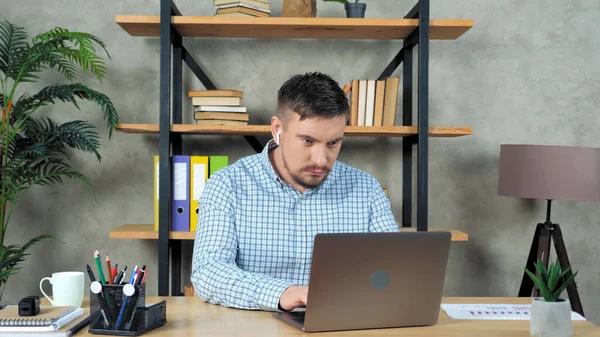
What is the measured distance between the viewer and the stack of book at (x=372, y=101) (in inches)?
120

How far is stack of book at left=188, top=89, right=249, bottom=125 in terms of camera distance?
9.89 ft

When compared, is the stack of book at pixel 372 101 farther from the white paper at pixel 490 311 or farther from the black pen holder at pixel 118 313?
the black pen holder at pixel 118 313

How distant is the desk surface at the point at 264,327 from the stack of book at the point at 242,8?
1.69 m

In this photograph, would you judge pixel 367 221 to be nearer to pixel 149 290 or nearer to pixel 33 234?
pixel 149 290

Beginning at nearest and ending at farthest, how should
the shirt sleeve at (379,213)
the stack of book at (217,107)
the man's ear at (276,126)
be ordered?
the man's ear at (276,126)
the shirt sleeve at (379,213)
the stack of book at (217,107)

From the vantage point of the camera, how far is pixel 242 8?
2998 millimetres

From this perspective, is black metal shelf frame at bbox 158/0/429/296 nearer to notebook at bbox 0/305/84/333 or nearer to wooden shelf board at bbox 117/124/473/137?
wooden shelf board at bbox 117/124/473/137

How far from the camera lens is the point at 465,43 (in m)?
3.46

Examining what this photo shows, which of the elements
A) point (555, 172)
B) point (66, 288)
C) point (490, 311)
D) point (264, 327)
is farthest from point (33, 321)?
point (555, 172)

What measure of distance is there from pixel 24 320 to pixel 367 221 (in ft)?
3.61

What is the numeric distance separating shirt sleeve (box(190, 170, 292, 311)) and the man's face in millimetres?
217

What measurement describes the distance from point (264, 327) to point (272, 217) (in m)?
0.63

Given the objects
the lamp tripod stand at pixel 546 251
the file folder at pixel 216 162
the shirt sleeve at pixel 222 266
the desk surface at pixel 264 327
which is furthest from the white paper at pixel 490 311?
the file folder at pixel 216 162

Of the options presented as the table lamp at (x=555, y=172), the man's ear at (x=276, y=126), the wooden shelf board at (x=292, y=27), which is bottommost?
the table lamp at (x=555, y=172)
